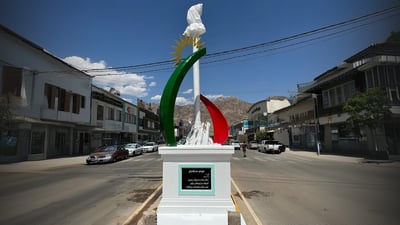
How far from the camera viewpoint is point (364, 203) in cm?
698

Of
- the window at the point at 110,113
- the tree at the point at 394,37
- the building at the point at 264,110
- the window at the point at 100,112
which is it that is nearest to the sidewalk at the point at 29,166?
the window at the point at 100,112

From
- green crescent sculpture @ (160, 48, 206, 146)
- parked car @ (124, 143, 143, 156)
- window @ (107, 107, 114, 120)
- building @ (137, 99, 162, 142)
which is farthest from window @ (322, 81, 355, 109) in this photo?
building @ (137, 99, 162, 142)

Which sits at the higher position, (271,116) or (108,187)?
(271,116)

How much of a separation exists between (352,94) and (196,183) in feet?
81.1

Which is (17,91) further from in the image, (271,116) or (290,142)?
(271,116)

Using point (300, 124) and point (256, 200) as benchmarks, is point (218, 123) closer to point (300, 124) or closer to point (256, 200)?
point (256, 200)

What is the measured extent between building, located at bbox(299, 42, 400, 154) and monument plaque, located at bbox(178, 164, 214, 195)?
10.6 metres

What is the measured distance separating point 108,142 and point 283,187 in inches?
1354

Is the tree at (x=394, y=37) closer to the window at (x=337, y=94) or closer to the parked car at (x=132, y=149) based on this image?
the window at (x=337, y=94)

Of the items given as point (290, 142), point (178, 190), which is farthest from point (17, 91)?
point (290, 142)

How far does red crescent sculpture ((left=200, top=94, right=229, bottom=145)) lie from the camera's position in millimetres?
6492

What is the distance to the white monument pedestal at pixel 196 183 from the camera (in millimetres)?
5230

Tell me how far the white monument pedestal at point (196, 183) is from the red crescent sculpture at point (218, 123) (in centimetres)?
117

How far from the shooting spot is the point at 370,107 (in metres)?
17.4
